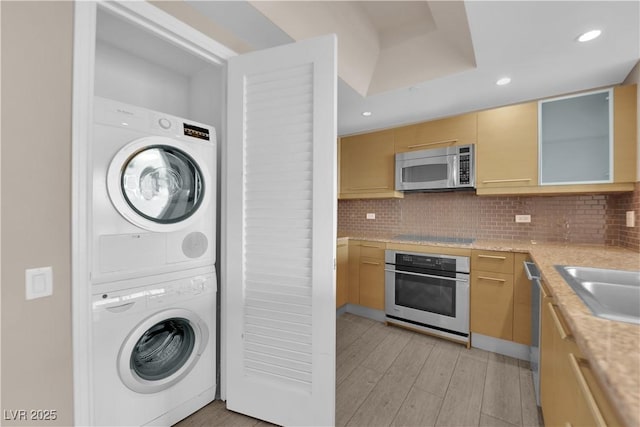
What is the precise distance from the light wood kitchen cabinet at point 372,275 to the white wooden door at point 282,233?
5.22ft

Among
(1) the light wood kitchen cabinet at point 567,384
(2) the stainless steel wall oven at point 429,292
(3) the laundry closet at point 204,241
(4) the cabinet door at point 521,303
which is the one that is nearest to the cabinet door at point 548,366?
(1) the light wood kitchen cabinet at point 567,384

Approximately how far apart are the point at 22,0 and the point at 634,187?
3518 millimetres

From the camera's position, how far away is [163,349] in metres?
1.50

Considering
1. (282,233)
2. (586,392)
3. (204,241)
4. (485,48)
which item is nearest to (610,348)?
(586,392)

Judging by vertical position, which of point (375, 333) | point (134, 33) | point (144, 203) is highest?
point (134, 33)

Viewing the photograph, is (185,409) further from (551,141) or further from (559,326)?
(551,141)

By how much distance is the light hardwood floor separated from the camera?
1498mm

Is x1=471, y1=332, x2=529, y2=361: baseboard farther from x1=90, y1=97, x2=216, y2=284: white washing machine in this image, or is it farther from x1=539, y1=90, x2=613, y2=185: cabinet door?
x1=90, y1=97, x2=216, y2=284: white washing machine

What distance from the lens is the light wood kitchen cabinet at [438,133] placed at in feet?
8.22

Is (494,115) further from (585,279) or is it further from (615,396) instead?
(615,396)

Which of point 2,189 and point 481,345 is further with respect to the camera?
point 481,345

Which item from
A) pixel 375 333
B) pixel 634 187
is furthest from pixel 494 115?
pixel 375 333

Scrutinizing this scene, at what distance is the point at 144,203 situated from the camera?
134 centimetres

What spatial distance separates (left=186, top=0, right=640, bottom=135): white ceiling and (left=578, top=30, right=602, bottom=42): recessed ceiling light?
0.10ft
